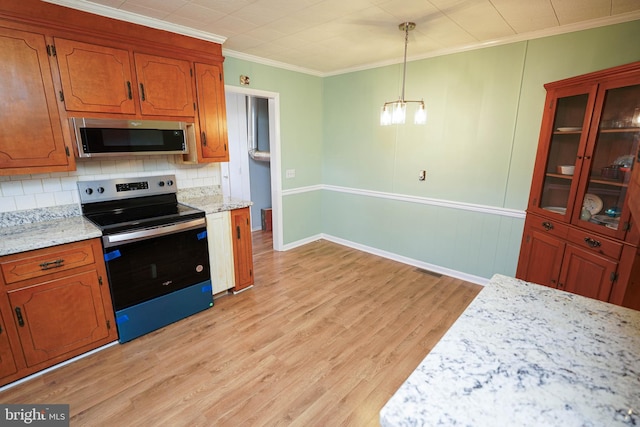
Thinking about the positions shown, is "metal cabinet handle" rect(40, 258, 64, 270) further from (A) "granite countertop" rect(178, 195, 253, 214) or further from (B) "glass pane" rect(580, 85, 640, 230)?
(B) "glass pane" rect(580, 85, 640, 230)

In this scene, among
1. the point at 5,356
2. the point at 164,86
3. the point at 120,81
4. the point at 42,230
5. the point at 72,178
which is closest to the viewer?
the point at 5,356

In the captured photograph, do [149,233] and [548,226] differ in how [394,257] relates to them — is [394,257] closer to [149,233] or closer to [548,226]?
[548,226]

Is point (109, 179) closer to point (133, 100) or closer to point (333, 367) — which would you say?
point (133, 100)

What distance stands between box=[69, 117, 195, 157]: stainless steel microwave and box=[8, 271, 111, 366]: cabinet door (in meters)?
0.96

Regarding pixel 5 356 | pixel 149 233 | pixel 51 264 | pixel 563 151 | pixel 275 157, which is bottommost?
pixel 5 356

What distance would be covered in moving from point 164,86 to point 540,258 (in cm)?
362

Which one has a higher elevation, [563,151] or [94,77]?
[94,77]

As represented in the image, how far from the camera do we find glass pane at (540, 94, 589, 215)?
2.31 meters

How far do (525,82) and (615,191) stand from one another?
128cm

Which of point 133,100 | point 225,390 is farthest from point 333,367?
point 133,100

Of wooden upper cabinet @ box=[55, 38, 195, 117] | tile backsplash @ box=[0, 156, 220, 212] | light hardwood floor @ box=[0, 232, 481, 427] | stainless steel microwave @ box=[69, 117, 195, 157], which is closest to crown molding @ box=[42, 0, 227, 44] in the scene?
wooden upper cabinet @ box=[55, 38, 195, 117]

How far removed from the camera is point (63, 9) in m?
2.10

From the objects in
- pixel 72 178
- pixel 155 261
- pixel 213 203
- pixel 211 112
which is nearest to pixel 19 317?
pixel 155 261

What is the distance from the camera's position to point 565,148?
94.7 inches
